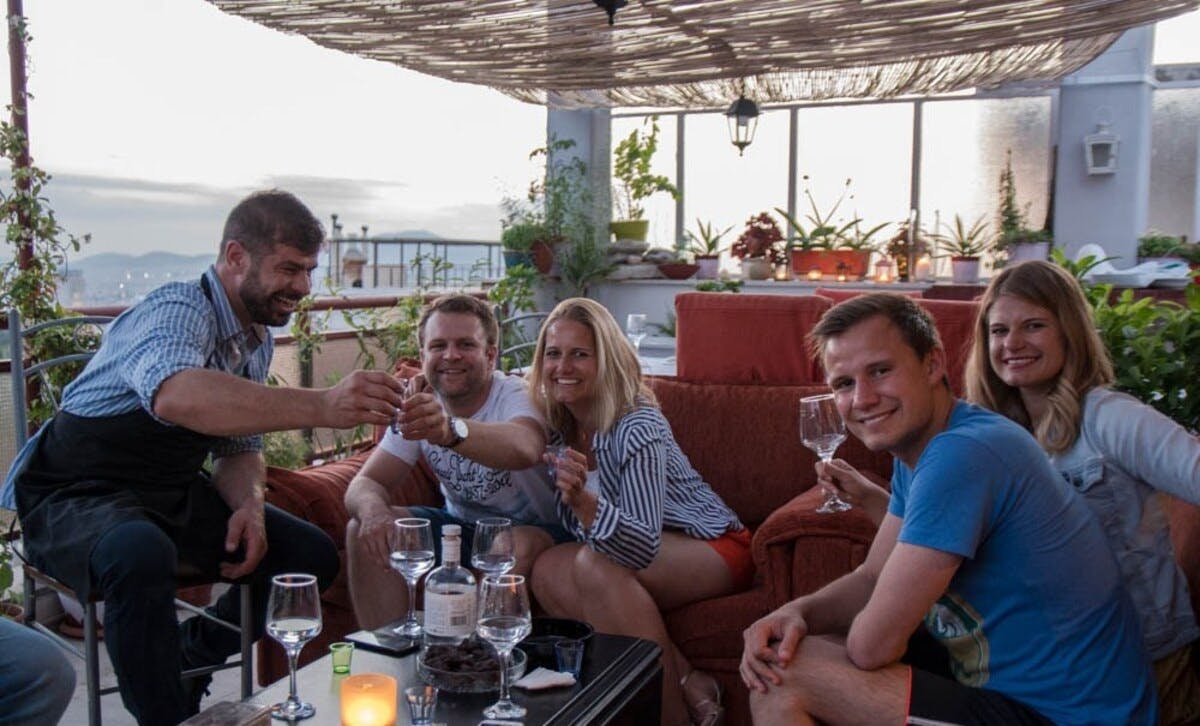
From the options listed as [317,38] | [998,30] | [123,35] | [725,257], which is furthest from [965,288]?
[123,35]

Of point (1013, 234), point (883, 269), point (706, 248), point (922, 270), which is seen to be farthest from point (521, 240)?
point (1013, 234)

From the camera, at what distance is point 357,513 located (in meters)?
2.52

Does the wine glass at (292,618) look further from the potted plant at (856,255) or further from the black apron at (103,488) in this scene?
the potted plant at (856,255)

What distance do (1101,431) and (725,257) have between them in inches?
276

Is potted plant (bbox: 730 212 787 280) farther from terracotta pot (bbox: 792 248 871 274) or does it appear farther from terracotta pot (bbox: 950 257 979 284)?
terracotta pot (bbox: 950 257 979 284)

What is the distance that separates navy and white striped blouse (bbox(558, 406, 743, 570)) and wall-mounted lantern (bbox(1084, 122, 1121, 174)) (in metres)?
5.70

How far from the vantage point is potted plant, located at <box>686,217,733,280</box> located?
8344 millimetres

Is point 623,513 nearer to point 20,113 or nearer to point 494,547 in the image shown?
point 494,547

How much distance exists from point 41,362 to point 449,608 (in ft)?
6.33

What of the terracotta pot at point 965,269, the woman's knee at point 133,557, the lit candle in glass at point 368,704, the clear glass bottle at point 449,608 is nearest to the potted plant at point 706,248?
the terracotta pot at point 965,269

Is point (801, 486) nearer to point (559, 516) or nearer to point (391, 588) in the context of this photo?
point (559, 516)

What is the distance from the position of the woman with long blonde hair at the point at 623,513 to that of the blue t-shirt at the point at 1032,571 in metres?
0.88

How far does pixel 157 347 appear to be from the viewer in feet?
7.10

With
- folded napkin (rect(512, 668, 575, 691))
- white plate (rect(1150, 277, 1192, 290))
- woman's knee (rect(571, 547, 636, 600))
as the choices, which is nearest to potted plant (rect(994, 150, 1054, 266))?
white plate (rect(1150, 277, 1192, 290))
